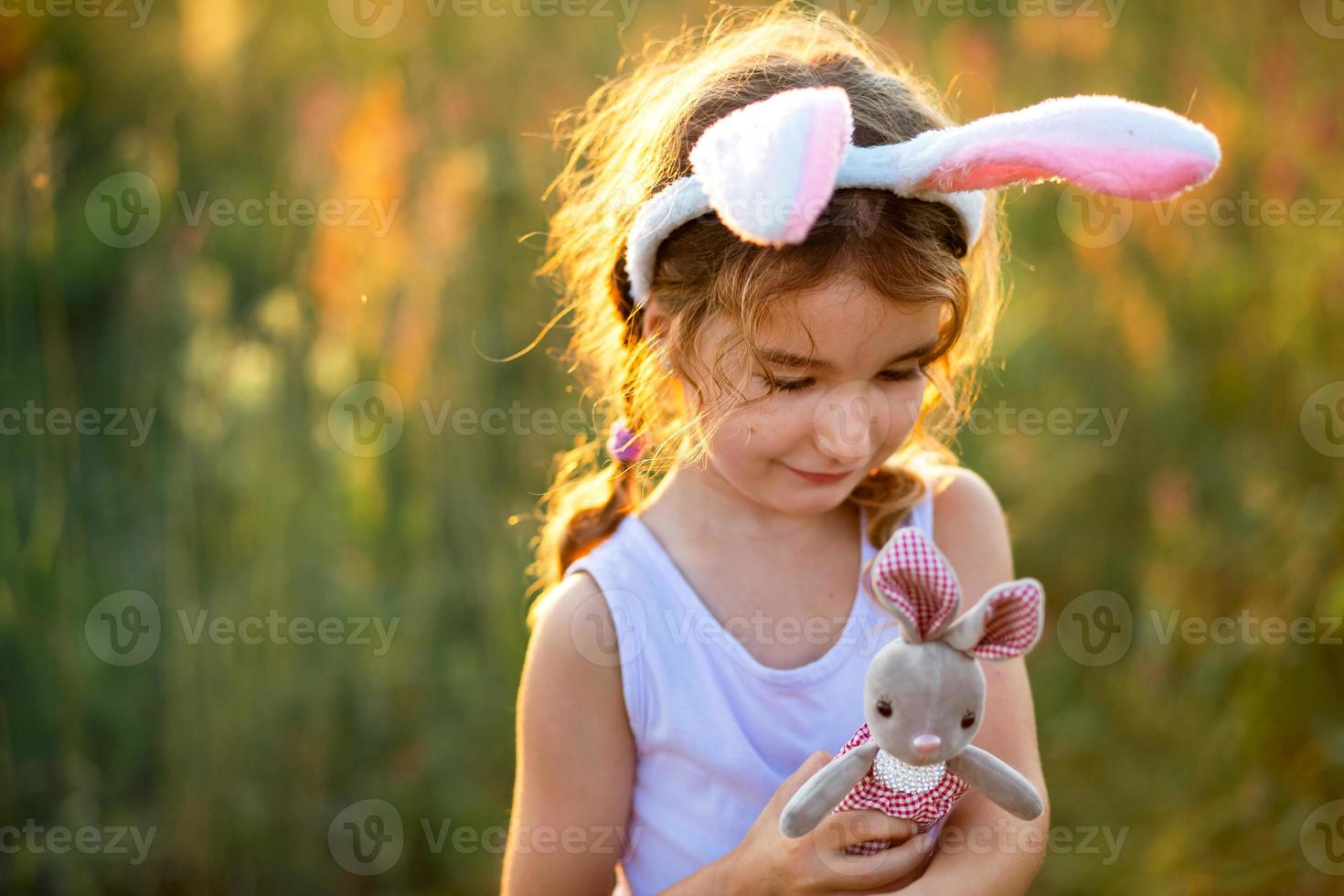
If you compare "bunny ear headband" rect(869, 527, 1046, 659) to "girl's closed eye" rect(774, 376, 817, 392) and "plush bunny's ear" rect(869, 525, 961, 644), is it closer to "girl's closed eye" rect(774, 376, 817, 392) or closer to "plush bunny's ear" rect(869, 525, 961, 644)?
"plush bunny's ear" rect(869, 525, 961, 644)

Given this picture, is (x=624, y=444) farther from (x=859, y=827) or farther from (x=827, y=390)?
(x=859, y=827)

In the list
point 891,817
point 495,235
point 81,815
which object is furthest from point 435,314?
point 891,817

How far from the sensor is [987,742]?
4.91 feet

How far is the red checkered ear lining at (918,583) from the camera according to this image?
1.10 m

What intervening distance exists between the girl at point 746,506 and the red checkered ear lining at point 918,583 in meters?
0.21

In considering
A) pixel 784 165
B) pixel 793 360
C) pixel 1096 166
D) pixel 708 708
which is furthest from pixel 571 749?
pixel 1096 166

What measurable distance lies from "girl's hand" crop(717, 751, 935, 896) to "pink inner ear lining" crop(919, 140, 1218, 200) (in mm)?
629

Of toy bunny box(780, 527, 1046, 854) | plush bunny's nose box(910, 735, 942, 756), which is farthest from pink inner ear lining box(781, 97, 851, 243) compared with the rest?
plush bunny's nose box(910, 735, 942, 756)

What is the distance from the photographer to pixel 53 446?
2.85 m

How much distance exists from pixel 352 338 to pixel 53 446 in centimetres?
81

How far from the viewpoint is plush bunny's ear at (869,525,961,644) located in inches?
43.5

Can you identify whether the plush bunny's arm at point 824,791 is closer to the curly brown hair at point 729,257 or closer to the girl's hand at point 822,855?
the girl's hand at point 822,855

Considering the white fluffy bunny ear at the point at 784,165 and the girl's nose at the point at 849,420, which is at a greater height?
the white fluffy bunny ear at the point at 784,165

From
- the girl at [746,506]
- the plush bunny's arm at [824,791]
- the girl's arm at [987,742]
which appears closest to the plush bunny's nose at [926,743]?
the plush bunny's arm at [824,791]
